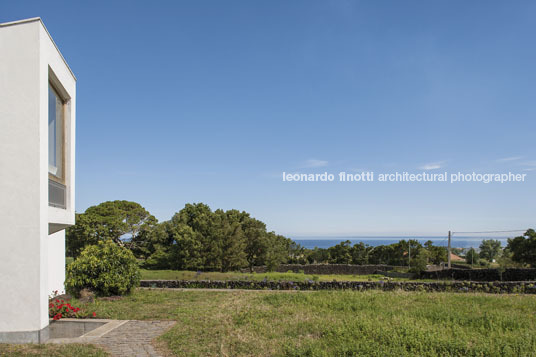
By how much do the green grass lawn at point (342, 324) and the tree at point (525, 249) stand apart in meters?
26.7

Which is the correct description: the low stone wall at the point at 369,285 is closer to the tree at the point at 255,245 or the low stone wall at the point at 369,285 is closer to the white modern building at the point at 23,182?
the white modern building at the point at 23,182

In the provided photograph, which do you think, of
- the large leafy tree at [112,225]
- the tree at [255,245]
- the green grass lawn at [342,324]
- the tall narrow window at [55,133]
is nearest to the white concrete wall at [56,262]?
the green grass lawn at [342,324]

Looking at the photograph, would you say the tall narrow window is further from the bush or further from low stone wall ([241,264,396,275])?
low stone wall ([241,264,396,275])

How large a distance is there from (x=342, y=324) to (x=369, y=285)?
7042 millimetres

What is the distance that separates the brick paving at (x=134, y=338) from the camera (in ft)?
17.9

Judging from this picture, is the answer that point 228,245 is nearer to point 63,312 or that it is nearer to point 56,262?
point 56,262

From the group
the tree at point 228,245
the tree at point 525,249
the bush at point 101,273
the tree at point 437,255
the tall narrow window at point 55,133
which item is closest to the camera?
the tall narrow window at point 55,133

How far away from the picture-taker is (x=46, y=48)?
653cm

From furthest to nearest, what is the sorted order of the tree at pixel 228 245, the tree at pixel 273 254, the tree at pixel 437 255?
the tree at pixel 437 255
the tree at pixel 273 254
the tree at pixel 228 245

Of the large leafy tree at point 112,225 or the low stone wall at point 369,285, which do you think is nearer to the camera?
the low stone wall at point 369,285

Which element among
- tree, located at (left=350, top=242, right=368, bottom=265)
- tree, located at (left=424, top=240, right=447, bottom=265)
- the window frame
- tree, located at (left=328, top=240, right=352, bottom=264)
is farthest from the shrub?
tree, located at (left=424, top=240, right=447, bottom=265)

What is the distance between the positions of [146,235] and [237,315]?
26145 millimetres

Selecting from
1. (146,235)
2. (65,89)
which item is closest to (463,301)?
(65,89)

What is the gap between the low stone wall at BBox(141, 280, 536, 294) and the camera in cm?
1215
